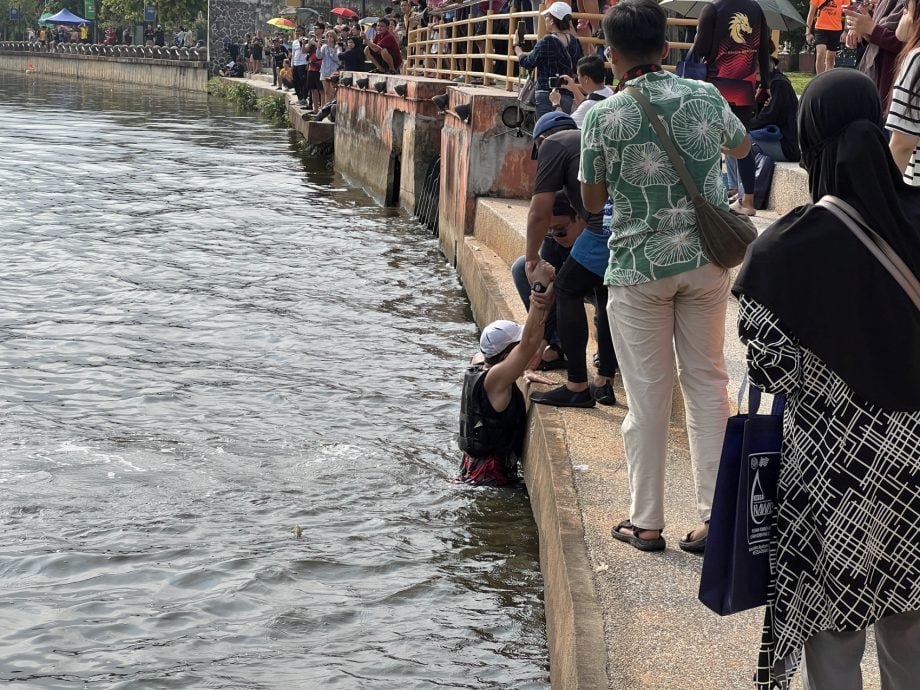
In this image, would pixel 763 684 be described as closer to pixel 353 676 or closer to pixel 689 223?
pixel 689 223

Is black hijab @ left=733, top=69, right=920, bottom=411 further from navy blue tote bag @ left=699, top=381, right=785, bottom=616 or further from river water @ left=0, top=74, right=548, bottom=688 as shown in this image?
river water @ left=0, top=74, right=548, bottom=688

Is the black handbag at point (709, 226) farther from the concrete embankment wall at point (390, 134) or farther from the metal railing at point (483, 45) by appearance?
the concrete embankment wall at point (390, 134)

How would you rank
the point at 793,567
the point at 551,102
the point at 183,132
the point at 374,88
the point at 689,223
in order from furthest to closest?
the point at 183,132, the point at 374,88, the point at 551,102, the point at 689,223, the point at 793,567

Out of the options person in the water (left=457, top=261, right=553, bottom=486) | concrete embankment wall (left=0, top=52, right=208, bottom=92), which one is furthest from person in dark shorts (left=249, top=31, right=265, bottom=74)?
person in the water (left=457, top=261, right=553, bottom=486)

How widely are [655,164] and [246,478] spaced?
3688 mm

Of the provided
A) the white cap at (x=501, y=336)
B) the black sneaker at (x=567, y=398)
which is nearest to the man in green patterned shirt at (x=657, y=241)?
the black sneaker at (x=567, y=398)

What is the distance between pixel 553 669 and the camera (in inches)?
171

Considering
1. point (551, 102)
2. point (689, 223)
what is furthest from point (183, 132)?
point (689, 223)

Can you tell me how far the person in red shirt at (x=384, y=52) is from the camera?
78.7 feet

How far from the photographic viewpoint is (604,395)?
6488 millimetres

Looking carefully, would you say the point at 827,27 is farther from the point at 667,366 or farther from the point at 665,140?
the point at 667,366

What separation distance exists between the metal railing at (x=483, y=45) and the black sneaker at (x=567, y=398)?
6.60m

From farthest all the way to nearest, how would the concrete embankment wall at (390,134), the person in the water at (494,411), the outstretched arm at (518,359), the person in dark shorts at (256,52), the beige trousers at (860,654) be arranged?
the person in dark shorts at (256,52) < the concrete embankment wall at (390,134) < the person in the water at (494,411) < the outstretched arm at (518,359) < the beige trousers at (860,654)

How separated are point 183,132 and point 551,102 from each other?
923 inches
